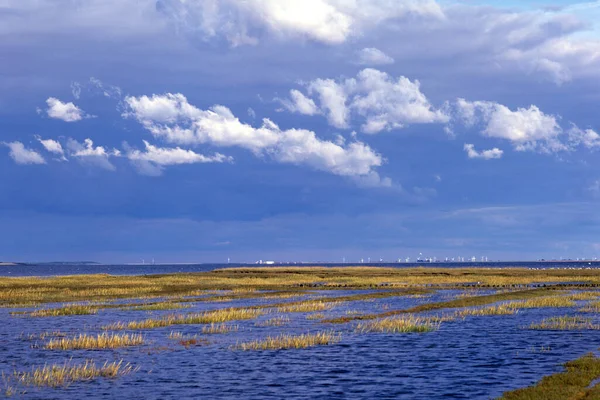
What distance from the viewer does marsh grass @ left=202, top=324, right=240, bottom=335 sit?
47072mm

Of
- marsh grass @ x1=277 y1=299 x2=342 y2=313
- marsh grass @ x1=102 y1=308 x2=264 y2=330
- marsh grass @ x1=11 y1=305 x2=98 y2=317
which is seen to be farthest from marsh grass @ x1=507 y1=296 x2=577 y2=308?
marsh grass @ x1=11 y1=305 x2=98 y2=317

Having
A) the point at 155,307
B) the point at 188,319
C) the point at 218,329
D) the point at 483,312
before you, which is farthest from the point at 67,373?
→ the point at 483,312

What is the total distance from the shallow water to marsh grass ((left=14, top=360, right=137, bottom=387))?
0.86 m

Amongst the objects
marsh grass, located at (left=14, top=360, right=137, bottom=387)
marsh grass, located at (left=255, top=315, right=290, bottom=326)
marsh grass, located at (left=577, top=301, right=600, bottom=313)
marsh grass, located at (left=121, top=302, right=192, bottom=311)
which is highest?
marsh grass, located at (left=577, top=301, right=600, bottom=313)

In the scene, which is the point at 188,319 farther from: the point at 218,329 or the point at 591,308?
the point at 591,308

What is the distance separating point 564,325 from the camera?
47.6 meters

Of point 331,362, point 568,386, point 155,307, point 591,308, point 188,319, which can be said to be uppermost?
point 591,308

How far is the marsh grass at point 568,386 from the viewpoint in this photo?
2509 centimetres

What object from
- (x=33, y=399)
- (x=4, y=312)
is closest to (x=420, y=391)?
(x=33, y=399)

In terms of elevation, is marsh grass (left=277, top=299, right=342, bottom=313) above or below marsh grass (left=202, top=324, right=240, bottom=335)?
above

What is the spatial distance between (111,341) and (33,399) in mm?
13871

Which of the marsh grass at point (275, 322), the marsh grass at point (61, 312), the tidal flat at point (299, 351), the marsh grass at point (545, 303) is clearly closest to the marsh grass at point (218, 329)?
the tidal flat at point (299, 351)

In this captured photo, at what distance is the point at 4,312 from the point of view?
62.4 metres

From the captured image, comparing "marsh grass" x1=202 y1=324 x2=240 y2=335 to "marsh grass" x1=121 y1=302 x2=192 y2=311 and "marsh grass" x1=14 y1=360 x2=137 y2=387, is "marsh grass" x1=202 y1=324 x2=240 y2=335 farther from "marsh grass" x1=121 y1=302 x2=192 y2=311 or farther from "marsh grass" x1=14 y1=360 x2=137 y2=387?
"marsh grass" x1=121 y1=302 x2=192 y2=311
